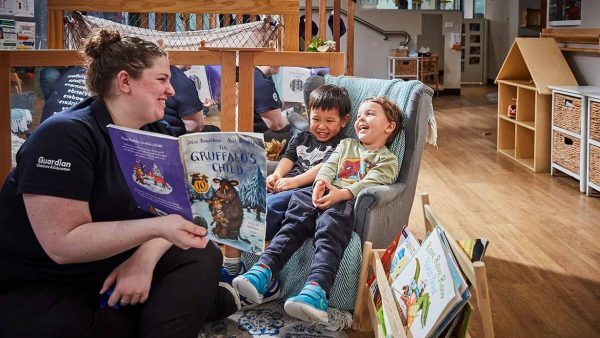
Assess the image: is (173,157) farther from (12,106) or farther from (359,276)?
(12,106)

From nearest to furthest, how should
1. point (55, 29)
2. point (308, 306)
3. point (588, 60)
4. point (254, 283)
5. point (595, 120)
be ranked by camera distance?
point (308, 306) → point (254, 283) → point (55, 29) → point (595, 120) → point (588, 60)

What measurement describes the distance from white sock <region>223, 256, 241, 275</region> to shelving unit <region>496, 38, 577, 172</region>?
3.42 meters

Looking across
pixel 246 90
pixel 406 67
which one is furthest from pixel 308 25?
pixel 406 67

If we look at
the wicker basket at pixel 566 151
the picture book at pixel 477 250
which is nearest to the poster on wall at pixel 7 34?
the picture book at pixel 477 250

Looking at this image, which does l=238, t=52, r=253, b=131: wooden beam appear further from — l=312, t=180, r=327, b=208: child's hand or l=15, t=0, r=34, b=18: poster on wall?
l=15, t=0, r=34, b=18: poster on wall

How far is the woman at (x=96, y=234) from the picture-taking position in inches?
69.2

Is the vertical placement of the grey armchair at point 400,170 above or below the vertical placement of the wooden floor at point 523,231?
above

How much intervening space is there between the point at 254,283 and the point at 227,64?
52.5 inches

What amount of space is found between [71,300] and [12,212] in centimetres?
27

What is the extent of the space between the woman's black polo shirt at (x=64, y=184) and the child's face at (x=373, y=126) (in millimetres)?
1221

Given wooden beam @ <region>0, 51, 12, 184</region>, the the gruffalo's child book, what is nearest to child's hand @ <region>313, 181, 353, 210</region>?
the the gruffalo's child book

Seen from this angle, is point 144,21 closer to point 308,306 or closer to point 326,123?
point 326,123

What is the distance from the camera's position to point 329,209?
9.16 feet

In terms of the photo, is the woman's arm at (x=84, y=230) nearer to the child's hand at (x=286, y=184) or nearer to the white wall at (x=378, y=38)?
the child's hand at (x=286, y=184)
